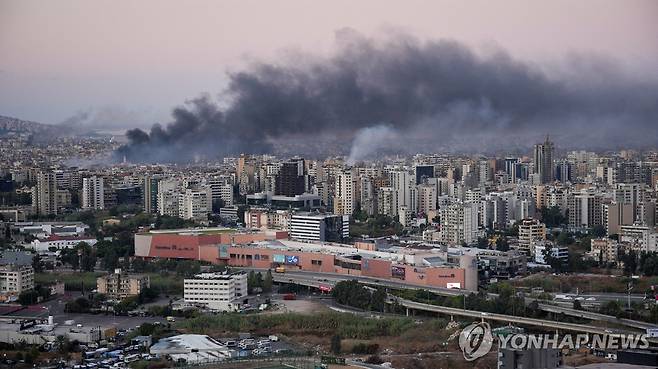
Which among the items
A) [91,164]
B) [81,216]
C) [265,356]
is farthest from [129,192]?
[265,356]

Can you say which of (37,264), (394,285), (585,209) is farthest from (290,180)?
(394,285)

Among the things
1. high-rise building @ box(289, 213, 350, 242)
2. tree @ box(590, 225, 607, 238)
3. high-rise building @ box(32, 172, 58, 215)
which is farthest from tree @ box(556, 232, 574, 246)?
high-rise building @ box(32, 172, 58, 215)

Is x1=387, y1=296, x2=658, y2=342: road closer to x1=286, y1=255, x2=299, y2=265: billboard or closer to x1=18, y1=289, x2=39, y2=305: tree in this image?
x1=286, y1=255, x2=299, y2=265: billboard

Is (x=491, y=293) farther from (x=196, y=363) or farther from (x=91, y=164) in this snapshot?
(x=91, y=164)

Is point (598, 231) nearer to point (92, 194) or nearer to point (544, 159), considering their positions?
point (544, 159)

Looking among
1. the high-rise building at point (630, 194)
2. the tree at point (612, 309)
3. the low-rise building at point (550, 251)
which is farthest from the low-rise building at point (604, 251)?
the tree at point (612, 309)

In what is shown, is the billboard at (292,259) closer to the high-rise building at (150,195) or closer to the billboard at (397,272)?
the billboard at (397,272)
